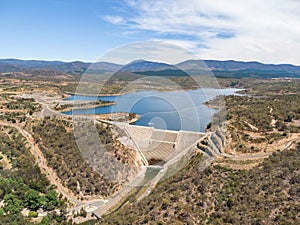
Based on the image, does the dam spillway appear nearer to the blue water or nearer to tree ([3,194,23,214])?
the blue water

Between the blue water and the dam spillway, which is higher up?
the blue water

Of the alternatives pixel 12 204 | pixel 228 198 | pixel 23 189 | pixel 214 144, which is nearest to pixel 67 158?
pixel 23 189

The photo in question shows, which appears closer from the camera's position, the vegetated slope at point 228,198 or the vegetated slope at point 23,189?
the vegetated slope at point 228,198

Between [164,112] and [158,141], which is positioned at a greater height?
[164,112]

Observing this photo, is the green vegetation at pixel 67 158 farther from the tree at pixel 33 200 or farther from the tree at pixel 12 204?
the tree at pixel 12 204

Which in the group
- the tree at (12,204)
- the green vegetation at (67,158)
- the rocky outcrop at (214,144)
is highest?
the rocky outcrop at (214,144)

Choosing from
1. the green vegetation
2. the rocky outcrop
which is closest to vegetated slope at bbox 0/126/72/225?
the green vegetation

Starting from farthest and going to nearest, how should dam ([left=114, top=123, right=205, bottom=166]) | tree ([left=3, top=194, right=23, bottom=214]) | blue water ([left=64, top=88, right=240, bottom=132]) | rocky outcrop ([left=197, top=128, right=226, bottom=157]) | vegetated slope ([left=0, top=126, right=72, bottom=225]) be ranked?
blue water ([left=64, top=88, right=240, bottom=132]), dam ([left=114, top=123, right=205, bottom=166]), rocky outcrop ([left=197, top=128, right=226, bottom=157]), tree ([left=3, top=194, right=23, bottom=214]), vegetated slope ([left=0, top=126, right=72, bottom=225])

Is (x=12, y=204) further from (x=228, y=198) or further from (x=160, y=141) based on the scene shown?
(x=160, y=141)

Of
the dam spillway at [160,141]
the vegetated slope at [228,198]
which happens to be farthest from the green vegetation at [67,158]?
the vegetated slope at [228,198]
